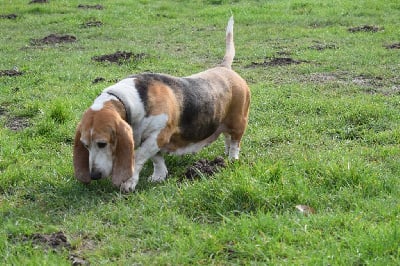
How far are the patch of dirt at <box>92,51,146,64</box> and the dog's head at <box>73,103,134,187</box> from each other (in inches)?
278

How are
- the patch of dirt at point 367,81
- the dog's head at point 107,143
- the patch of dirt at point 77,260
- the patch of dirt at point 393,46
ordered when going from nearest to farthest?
the patch of dirt at point 77,260
the dog's head at point 107,143
the patch of dirt at point 367,81
the patch of dirt at point 393,46

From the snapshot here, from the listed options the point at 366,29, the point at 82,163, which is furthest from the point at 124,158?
the point at 366,29

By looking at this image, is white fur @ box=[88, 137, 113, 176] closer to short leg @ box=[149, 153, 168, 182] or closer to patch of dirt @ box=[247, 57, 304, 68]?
short leg @ box=[149, 153, 168, 182]

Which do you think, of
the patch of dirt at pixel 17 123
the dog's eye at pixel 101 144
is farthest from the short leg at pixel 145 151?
the patch of dirt at pixel 17 123

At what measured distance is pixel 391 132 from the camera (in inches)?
295

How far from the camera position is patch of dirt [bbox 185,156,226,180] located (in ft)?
20.0

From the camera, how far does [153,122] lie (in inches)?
237

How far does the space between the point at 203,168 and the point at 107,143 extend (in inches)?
45.5

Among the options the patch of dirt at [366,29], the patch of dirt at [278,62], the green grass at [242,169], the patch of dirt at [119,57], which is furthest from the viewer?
the patch of dirt at [366,29]

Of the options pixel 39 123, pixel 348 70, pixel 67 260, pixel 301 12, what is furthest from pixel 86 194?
pixel 301 12

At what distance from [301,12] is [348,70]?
708 centimetres

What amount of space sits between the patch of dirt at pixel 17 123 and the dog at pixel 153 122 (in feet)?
8.80

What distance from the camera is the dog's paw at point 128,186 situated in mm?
5809

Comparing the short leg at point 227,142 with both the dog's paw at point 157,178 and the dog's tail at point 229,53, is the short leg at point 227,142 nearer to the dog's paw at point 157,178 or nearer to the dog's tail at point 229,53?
the dog's tail at point 229,53
